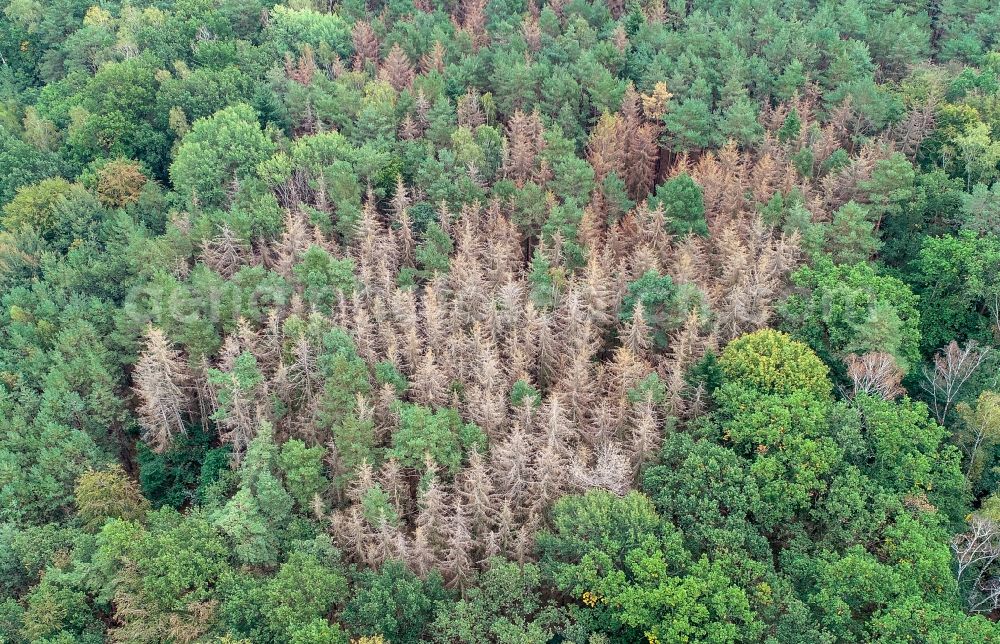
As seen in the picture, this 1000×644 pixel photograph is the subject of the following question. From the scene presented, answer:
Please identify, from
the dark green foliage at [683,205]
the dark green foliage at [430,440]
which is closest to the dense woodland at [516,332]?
the dark green foliage at [430,440]

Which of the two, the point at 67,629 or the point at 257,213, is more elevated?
the point at 257,213

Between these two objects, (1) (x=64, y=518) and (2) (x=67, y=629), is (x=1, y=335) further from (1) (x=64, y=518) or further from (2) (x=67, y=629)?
(2) (x=67, y=629)

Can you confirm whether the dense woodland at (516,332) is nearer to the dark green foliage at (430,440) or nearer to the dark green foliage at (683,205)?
the dark green foliage at (430,440)

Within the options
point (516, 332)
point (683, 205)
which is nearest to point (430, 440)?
point (516, 332)

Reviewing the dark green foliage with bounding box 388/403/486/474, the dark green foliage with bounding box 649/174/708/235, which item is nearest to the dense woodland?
the dark green foliage with bounding box 388/403/486/474

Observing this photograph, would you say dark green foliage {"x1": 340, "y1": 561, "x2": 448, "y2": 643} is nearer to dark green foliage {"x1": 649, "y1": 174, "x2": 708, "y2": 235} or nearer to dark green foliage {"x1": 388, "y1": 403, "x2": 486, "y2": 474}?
dark green foliage {"x1": 388, "y1": 403, "x2": 486, "y2": 474}

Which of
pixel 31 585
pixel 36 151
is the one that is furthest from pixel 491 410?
pixel 36 151

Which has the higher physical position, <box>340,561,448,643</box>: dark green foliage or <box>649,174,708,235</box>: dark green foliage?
<box>649,174,708,235</box>: dark green foliage

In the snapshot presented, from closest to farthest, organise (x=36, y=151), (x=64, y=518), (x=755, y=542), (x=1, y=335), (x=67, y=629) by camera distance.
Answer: (x=755, y=542), (x=67, y=629), (x=64, y=518), (x=1, y=335), (x=36, y=151)

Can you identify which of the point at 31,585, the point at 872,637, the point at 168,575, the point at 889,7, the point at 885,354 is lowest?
the point at 31,585
